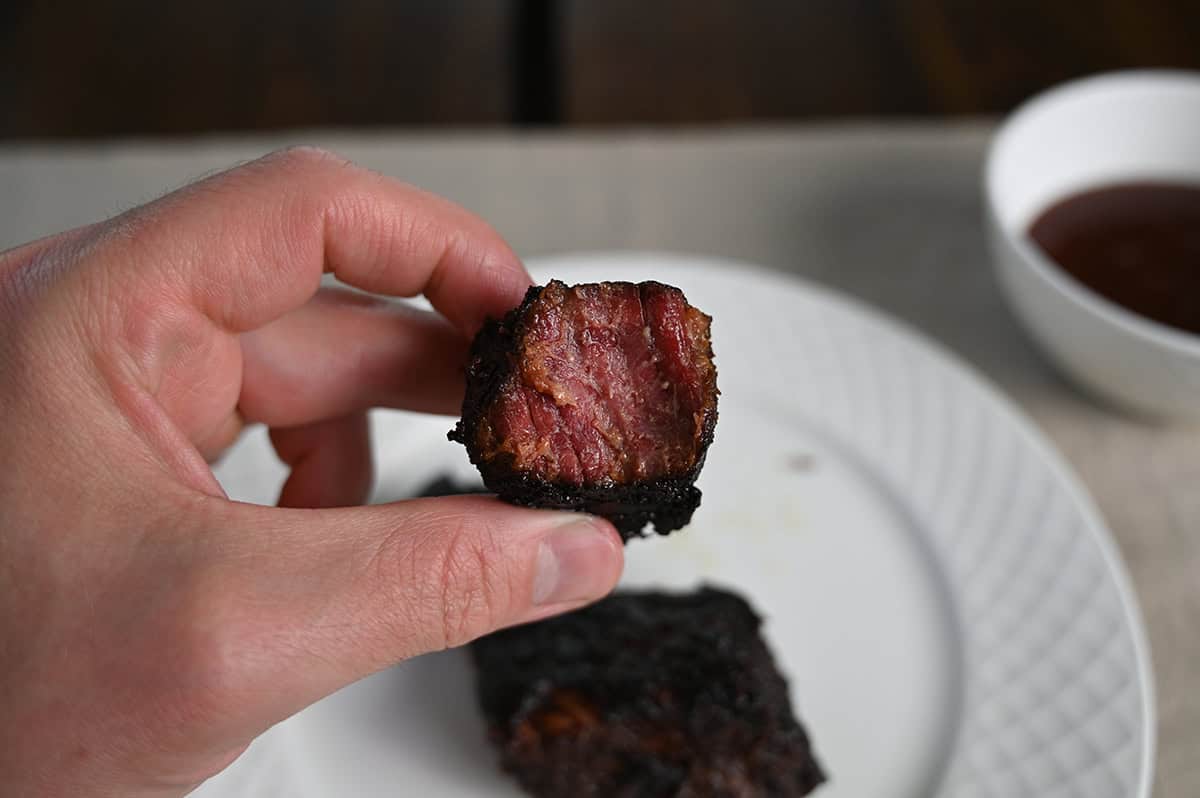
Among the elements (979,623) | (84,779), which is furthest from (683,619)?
(84,779)

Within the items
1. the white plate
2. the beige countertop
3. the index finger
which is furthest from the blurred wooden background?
the index finger

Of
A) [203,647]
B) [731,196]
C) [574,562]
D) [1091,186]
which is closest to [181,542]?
[203,647]

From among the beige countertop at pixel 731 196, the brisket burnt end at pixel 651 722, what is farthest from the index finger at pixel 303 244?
the beige countertop at pixel 731 196

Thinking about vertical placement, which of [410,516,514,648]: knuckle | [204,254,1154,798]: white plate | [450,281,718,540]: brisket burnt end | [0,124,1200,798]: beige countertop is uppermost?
[450,281,718,540]: brisket burnt end

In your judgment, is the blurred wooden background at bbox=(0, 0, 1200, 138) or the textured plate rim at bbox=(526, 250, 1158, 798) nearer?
the textured plate rim at bbox=(526, 250, 1158, 798)

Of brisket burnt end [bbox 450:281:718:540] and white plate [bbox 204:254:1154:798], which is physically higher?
brisket burnt end [bbox 450:281:718:540]

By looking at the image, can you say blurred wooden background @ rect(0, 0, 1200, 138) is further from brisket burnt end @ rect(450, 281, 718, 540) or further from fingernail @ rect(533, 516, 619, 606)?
fingernail @ rect(533, 516, 619, 606)
